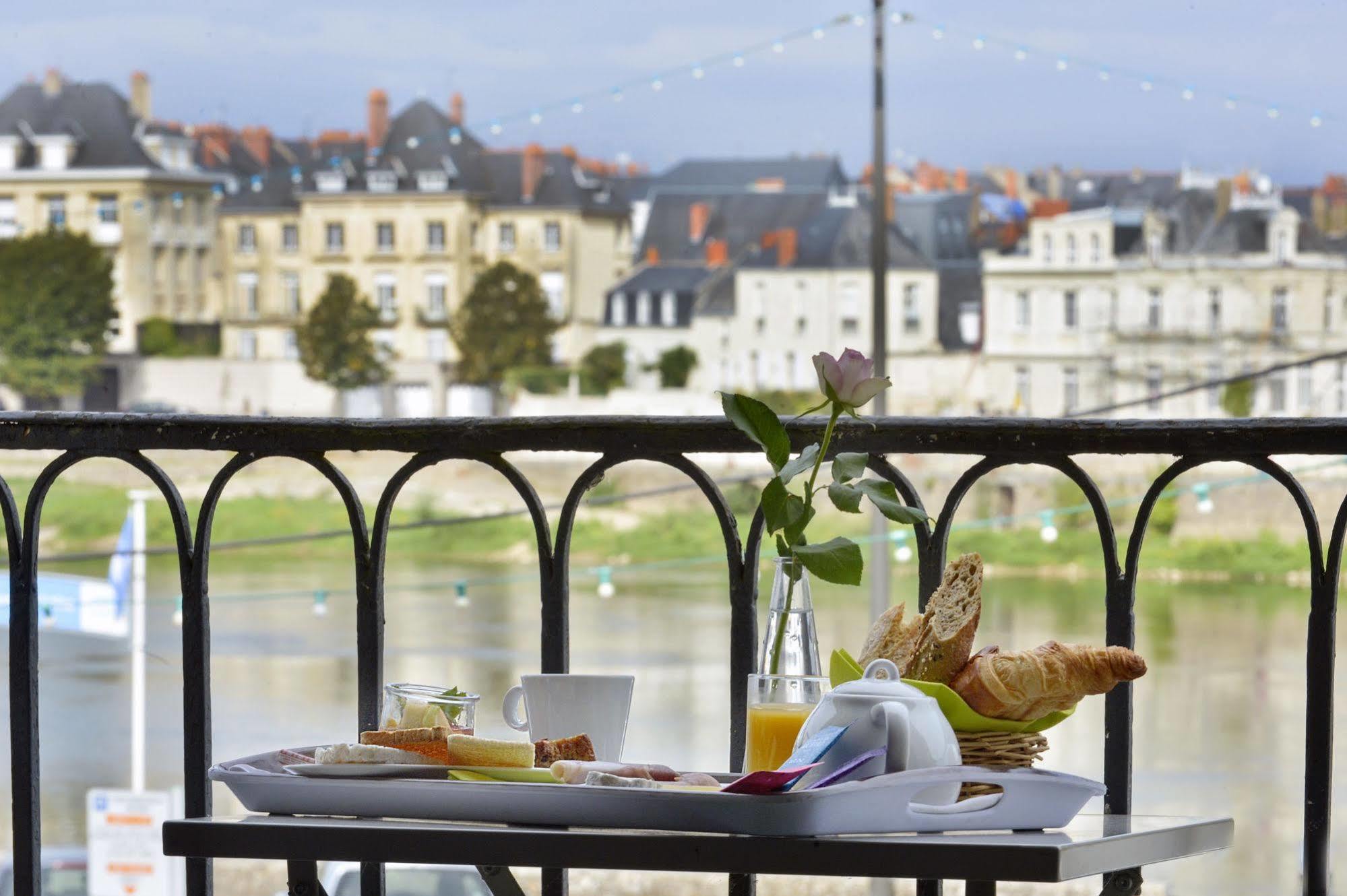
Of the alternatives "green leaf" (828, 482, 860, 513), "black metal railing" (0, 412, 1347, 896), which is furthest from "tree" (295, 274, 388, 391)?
"green leaf" (828, 482, 860, 513)

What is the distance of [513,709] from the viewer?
40.1 inches

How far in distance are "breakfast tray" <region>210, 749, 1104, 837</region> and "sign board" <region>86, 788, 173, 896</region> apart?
18073 mm

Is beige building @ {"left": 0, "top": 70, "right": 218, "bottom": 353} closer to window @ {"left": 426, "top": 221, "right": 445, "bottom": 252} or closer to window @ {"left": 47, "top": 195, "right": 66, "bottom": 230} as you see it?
window @ {"left": 47, "top": 195, "right": 66, "bottom": 230}

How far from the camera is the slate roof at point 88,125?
42.5 m

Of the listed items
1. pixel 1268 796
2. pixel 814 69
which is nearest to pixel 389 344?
pixel 814 69

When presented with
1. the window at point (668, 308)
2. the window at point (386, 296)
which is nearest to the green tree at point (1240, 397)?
the window at point (668, 308)

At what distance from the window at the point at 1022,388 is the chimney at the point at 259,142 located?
18.8 metres

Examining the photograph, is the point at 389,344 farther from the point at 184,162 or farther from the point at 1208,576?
the point at 1208,576

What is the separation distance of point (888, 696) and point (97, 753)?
27.4 m

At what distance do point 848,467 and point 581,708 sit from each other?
197mm

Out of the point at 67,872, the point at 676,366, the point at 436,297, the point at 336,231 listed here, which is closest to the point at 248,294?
the point at 336,231

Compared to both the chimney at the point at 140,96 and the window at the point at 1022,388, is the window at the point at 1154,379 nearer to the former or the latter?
the window at the point at 1022,388

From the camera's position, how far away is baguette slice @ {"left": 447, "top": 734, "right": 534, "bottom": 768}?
923 millimetres

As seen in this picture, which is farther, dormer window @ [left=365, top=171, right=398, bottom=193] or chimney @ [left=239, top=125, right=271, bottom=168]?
chimney @ [left=239, top=125, right=271, bottom=168]
